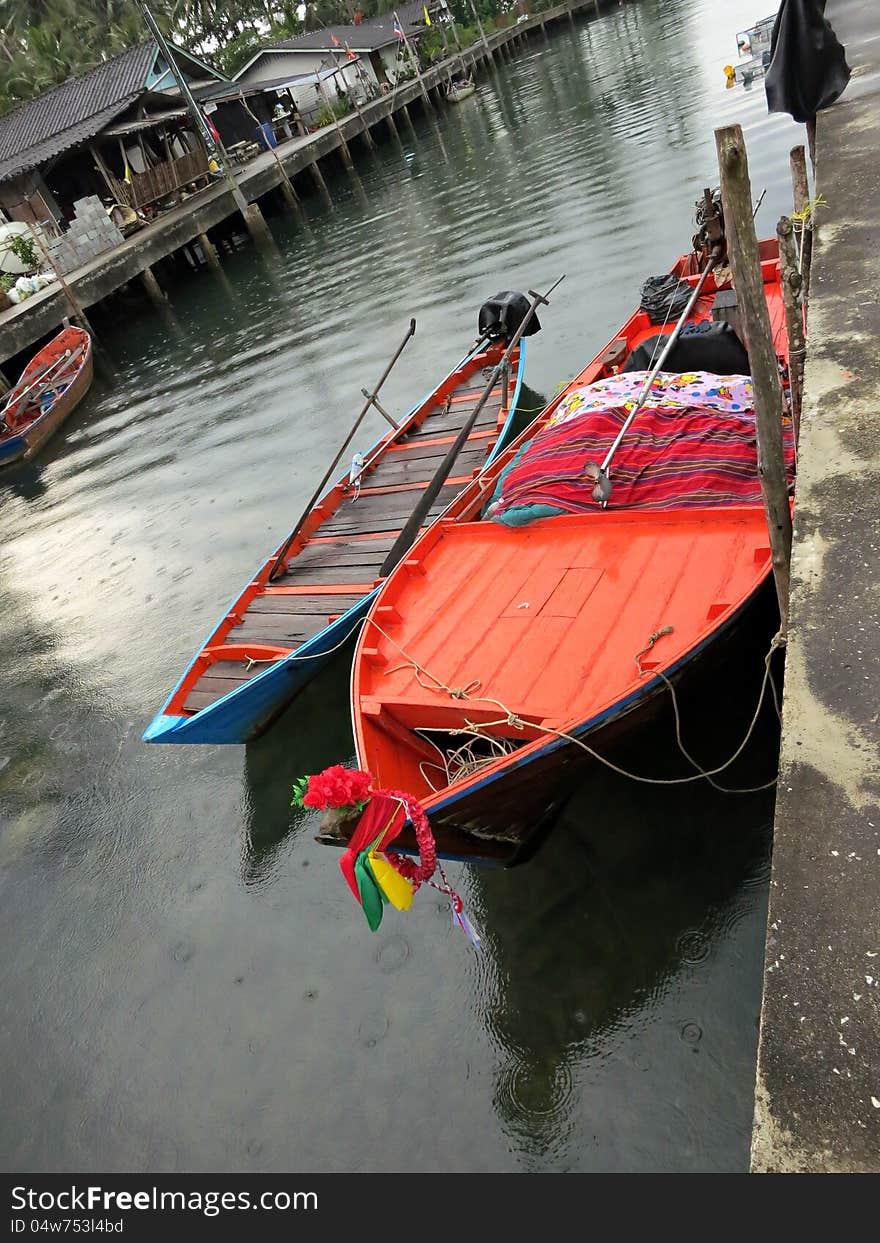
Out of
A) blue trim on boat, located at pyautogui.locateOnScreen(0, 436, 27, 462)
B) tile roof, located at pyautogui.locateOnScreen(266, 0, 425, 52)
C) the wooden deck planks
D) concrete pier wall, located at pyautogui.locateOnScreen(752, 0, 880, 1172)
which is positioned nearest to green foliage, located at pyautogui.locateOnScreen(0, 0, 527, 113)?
tile roof, located at pyautogui.locateOnScreen(266, 0, 425, 52)

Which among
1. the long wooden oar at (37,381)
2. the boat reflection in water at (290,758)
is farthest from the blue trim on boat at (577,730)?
the long wooden oar at (37,381)

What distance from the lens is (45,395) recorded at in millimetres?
17578

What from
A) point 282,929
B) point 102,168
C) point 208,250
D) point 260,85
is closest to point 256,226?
point 208,250

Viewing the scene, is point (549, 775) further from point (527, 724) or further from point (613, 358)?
point (613, 358)

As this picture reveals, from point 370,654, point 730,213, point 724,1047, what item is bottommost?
point 724,1047

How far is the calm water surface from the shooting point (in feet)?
14.0

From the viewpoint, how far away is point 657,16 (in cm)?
4103

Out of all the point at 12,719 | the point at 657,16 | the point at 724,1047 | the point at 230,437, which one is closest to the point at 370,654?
the point at 724,1047

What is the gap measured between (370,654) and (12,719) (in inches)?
225

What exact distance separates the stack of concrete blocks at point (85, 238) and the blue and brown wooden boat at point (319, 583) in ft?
63.6

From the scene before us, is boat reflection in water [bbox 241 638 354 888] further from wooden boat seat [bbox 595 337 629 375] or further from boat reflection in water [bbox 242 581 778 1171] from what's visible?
wooden boat seat [bbox 595 337 629 375]

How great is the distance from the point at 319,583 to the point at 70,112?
3023 cm

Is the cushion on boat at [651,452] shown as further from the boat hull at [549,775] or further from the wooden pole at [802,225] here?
the boat hull at [549,775]
